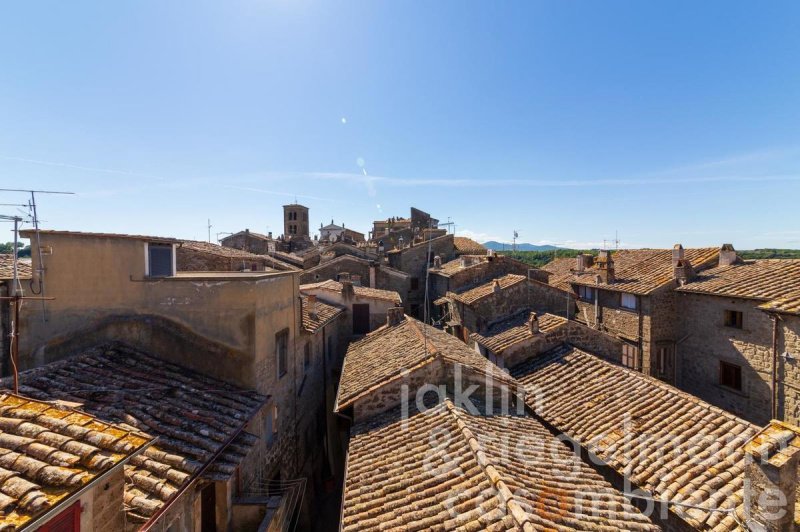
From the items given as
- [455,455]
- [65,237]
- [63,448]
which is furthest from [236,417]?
[65,237]

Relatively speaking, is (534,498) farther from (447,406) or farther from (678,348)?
(678,348)

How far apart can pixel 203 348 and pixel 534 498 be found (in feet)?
24.9

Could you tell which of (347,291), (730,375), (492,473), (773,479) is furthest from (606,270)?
(492,473)

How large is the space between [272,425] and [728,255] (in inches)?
876

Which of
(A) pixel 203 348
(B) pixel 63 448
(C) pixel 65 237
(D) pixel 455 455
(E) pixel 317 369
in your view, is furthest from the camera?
(E) pixel 317 369

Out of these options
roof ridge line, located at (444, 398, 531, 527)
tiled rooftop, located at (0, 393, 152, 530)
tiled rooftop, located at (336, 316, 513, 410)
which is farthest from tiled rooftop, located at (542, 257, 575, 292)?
tiled rooftop, located at (0, 393, 152, 530)

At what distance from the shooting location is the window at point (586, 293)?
21.5 meters

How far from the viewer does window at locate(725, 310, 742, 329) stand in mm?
15344

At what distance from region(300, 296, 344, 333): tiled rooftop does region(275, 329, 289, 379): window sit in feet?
5.28

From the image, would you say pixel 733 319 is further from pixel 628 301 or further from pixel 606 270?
pixel 606 270

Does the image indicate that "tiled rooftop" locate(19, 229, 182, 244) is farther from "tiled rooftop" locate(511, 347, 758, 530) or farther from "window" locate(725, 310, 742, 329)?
"window" locate(725, 310, 742, 329)

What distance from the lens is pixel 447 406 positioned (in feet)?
29.2

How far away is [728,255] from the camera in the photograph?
18484 mm

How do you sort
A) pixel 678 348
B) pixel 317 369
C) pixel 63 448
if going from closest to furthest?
Result: pixel 63 448, pixel 317 369, pixel 678 348
